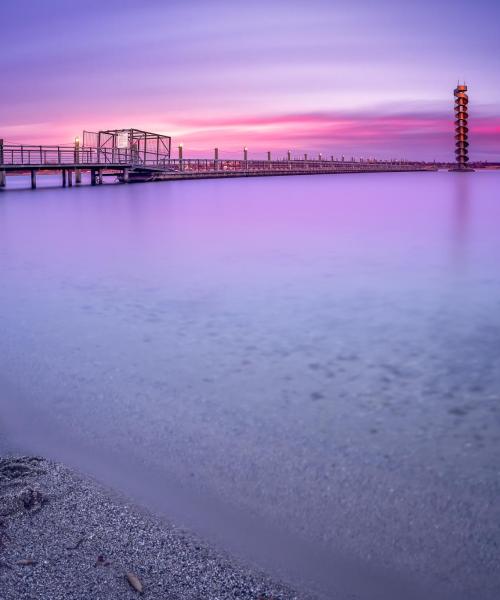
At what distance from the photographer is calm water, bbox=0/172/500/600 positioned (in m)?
2.44

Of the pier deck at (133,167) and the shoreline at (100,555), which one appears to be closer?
the shoreline at (100,555)

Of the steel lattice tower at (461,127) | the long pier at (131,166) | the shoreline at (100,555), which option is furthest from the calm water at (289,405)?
the steel lattice tower at (461,127)

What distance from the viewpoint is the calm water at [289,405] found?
2.44 meters

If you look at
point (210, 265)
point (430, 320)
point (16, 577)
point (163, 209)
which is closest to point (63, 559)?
point (16, 577)

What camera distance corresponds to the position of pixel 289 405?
3885mm

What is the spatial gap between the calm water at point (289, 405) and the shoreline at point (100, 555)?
15 centimetres

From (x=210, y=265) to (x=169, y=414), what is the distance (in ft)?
20.8

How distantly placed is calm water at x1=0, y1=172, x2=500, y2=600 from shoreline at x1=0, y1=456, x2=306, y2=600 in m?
0.15

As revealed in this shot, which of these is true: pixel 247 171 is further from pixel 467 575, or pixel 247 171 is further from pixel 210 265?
pixel 467 575

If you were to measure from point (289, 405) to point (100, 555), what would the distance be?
1.85 meters

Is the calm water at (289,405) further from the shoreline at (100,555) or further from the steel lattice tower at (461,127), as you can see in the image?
the steel lattice tower at (461,127)

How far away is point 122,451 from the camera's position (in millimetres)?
3248

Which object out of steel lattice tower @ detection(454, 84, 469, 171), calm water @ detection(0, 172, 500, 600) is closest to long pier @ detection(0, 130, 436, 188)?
calm water @ detection(0, 172, 500, 600)

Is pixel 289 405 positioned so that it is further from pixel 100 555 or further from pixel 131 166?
pixel 131 166
